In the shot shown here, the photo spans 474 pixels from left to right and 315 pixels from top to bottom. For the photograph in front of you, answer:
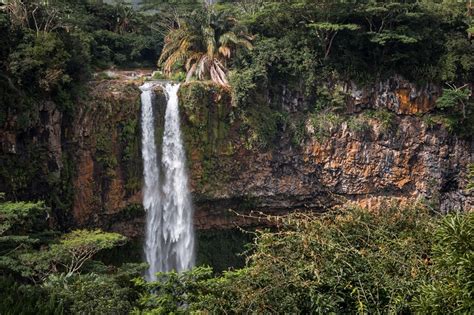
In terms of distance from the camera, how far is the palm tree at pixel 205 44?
18.0 meters

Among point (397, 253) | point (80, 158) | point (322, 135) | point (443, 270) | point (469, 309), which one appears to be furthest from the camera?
point (322, 135)

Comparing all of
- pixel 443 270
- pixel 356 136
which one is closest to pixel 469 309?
pixel 443 270

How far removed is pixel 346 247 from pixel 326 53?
13.6m

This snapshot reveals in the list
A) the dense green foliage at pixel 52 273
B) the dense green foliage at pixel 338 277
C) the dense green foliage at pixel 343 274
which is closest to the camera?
the dense green foliage at pixel 338 277

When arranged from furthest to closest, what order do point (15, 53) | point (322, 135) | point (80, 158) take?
point (322, 135) < point (80, 158) < point (15, 53)

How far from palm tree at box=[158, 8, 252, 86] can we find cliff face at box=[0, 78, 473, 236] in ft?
4.87

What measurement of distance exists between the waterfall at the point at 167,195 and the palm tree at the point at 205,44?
1.89 metres

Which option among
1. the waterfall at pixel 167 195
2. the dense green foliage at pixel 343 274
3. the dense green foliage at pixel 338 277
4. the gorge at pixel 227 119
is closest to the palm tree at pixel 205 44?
the gorge at pixel 227 119

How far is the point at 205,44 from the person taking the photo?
1858 cm

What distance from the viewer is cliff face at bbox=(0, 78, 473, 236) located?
55.1 feet

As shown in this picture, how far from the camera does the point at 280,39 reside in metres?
18.6

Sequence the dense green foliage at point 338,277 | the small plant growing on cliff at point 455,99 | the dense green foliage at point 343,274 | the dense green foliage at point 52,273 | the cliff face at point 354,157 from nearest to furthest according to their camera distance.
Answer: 1. the dense green foliage at point 338,277
2. the dense green foliage at point 343,274
3. the dense green foliage at point 52,273
4. the small plant growing on cliff at point 455,99
5. the cliff face at point 354,157

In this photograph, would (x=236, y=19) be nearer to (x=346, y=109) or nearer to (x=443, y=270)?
(x=346, y=109)

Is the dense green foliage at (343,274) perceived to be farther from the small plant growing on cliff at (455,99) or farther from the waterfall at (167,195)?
the small plant growing on cliff at (455,99)
